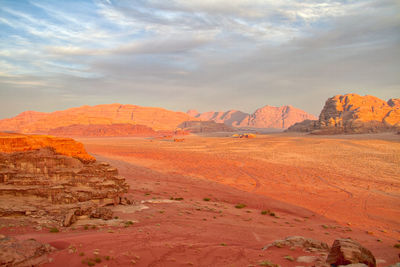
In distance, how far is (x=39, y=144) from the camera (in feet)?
29.5

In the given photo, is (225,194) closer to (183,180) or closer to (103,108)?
(183,180)

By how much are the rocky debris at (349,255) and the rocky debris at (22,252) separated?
5.36 metres

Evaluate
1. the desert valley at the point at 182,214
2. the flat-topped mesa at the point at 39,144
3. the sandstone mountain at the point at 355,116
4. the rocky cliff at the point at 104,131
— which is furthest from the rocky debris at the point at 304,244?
the rocky cliff at the point at 104,131

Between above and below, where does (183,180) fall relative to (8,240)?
below

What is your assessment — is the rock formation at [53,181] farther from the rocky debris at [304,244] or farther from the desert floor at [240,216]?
the rocky debris at [304,244]

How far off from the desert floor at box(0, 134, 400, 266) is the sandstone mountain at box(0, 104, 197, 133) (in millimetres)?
90573

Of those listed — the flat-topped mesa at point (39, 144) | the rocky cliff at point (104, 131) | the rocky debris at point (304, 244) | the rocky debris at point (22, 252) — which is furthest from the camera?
the rocky cliff at point (104, 131)

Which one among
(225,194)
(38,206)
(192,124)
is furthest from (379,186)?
(192,124)

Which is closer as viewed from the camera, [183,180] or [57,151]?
[57,151]

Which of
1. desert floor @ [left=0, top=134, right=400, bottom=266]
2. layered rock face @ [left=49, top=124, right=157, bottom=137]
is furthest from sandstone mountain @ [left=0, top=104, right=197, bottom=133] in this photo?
desert floor @ [left=0, top=134, right=400, bottom=266]

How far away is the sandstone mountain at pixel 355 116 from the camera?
56.3 metres

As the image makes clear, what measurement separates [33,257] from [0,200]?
3995mm

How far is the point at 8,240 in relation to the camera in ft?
14.6

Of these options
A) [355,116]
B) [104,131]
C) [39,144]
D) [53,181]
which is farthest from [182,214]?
[104,131]
